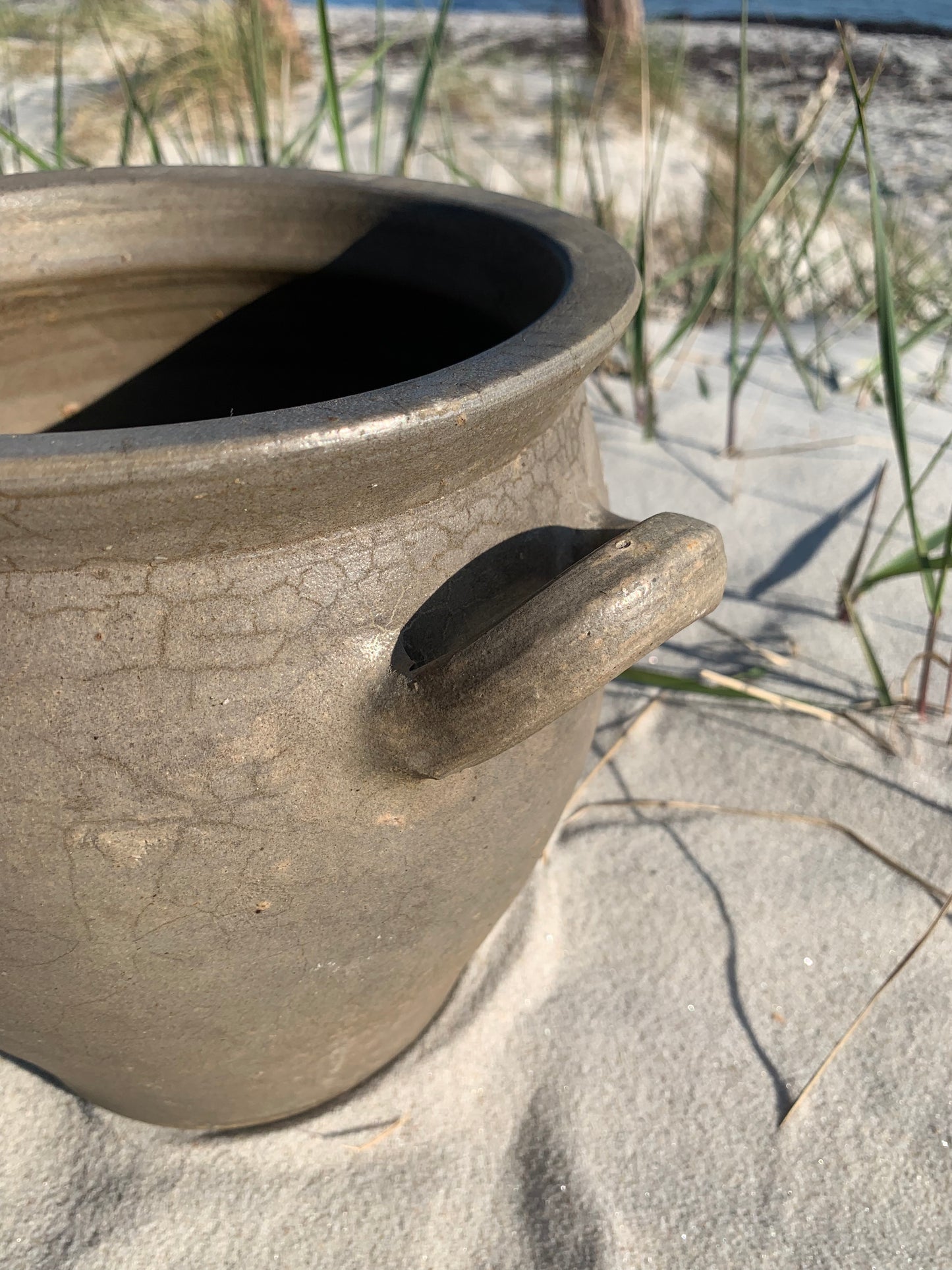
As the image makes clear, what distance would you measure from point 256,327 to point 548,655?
87 centimetres

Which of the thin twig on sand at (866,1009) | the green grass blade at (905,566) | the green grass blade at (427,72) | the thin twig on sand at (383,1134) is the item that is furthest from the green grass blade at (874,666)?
the green grass blade at (427,72)

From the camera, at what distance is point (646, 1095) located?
131cm

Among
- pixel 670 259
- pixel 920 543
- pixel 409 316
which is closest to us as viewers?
pixel 409 316

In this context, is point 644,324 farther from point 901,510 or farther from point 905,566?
point 905,566

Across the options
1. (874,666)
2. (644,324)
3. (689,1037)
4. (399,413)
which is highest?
(399,413)

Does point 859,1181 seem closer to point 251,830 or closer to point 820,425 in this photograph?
point 251,830

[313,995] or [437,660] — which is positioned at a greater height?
[437,660]

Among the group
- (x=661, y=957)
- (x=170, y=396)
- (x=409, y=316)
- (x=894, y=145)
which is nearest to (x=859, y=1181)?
(x=661, y=957)

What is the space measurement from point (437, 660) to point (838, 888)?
3.07 ft

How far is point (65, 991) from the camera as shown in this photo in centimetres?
92

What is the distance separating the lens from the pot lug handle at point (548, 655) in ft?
2.78

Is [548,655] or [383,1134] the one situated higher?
[548,655]

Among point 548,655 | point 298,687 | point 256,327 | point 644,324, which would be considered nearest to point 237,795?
point 298,687

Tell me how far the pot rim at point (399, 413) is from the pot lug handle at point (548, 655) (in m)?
0.15
